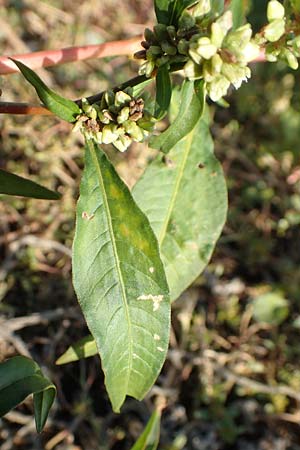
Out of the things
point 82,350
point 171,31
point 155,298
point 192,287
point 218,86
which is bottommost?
point 192,287

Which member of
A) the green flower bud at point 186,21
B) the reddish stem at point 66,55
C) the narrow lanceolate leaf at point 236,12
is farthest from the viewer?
the reddish stem at point 66,55

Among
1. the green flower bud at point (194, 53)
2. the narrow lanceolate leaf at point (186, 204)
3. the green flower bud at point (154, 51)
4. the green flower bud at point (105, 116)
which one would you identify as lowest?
the narrow lanceolate leaf at point (186, 204)

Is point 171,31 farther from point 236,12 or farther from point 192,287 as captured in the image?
point 192,287

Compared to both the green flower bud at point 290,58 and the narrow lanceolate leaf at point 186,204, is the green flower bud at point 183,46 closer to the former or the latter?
the green flower bud at point 290,58

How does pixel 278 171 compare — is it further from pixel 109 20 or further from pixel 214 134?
pixel 109 20

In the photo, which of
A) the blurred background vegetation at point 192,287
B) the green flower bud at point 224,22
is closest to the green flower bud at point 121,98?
the green flower bud at point 224,22

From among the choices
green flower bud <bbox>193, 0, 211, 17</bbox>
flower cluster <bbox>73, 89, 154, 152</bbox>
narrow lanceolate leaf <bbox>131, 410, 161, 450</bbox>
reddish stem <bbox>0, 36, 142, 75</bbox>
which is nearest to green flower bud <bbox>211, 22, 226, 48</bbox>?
green flower bud <bbox>193, 0, 211, 17</bbox>

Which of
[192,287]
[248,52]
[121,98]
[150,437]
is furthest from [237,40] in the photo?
Result: [192,287]
